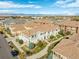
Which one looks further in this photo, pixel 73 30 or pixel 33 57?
pixel 73 30

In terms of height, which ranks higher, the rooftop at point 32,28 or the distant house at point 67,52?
the distant house at point 67,52

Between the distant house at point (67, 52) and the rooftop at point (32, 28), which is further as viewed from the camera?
the rooftop at point (32, 28)

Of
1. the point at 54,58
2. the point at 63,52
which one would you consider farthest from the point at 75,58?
the point at 54,58

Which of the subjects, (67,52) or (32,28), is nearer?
(67,52)

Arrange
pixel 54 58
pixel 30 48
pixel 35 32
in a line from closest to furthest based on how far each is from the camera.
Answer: pixel 54 58, pixel 30 48, pixel 35 32

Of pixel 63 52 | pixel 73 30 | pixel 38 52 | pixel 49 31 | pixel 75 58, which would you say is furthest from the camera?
pixel 73 30

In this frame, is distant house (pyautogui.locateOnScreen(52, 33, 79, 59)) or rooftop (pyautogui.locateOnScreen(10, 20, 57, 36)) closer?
distant house (pyautogui.locateOnScreen(52, 33, 79, 59))

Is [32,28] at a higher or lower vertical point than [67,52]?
lower

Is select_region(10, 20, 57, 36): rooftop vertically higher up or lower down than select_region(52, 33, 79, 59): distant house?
lower down

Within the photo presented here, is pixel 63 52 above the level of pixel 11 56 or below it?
above

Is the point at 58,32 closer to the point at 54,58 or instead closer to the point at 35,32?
the point at 35,32
